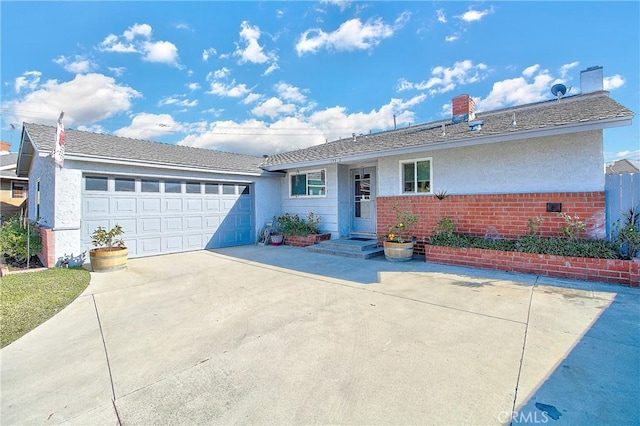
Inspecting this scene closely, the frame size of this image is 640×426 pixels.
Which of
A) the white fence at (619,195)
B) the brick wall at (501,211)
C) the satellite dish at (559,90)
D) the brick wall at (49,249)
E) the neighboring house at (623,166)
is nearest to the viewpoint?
the white fence at (619,195)

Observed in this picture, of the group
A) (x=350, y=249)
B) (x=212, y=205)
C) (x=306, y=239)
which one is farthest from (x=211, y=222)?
(x=350, y=249)

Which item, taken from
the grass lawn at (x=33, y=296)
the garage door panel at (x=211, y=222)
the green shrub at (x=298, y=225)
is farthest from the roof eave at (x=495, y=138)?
the grass lawn at (x=33, y=296)

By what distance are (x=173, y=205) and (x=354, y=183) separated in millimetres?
6459

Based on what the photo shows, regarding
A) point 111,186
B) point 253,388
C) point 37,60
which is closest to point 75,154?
point 111,186

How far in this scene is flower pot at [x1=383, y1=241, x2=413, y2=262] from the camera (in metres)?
7.76

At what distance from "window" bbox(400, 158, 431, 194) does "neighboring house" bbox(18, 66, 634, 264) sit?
0.10ft

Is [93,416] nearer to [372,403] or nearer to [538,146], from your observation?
[372,403]

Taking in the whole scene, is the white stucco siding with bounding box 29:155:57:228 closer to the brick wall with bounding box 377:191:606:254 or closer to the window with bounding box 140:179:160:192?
the window with bounding box 140:179:160:192

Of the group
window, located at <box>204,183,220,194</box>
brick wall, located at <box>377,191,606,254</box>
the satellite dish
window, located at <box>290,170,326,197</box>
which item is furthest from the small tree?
the satellite dish

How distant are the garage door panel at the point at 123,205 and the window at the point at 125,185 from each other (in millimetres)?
281

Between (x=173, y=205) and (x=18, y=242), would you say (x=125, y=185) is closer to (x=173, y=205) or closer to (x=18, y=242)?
(x=173, y=205)

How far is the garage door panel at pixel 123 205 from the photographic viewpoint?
27.5 ft

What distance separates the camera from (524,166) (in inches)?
274

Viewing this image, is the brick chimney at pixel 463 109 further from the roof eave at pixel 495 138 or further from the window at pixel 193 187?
the window at pixel 193 187
